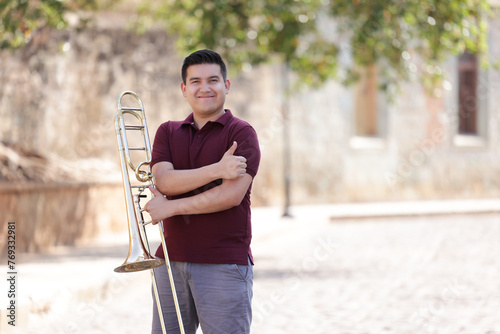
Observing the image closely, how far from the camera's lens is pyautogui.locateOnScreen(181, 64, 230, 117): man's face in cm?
337

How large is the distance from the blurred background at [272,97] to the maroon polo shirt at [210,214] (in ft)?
20.4

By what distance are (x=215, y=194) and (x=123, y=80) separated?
15574 millimetres

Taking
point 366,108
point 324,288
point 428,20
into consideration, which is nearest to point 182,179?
point 324,288

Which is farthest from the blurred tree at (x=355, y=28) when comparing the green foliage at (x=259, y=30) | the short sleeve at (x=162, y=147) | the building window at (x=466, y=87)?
the building window at (x=466, y=87)

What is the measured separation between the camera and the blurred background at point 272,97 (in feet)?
36.3

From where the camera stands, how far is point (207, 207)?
10.6ft

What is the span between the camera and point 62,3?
10016 millimetres

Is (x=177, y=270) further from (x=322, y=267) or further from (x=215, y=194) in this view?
(x=322, y=267)

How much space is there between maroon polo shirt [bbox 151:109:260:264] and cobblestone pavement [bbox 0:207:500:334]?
11.1 ft

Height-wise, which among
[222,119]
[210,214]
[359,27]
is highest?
[359,27]

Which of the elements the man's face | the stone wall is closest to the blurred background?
the stone wall

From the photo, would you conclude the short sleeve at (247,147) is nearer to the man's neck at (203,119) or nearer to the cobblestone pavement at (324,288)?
the man's neck at (203,119)

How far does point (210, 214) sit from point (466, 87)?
20924 mm

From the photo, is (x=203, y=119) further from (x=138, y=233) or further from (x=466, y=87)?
(x=466, y=87)
